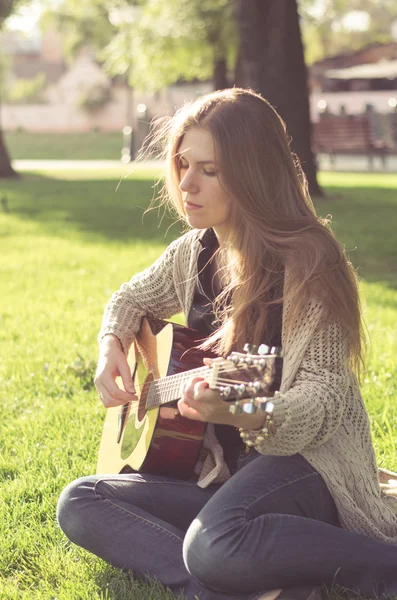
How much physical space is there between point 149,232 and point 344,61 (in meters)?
44.2

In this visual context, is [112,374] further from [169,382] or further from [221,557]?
[221,557]

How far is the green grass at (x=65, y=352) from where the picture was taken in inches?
124

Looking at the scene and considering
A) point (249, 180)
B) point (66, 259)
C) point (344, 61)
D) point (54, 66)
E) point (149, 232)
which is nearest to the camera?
point (249, 180)

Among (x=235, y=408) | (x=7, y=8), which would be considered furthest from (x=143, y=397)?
(x=7, y=8)

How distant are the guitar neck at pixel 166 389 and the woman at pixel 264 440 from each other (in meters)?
0.15

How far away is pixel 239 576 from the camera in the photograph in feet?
8.76

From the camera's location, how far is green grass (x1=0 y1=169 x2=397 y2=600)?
3.15 metres

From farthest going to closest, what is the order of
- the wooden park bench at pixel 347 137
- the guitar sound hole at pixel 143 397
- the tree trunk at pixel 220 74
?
the tree trunk at pixel 220 74 < the wooden park bench at pixel 347 137 < the guitar sound hole at pixel 143 397

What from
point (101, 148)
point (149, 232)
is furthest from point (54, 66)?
point (149, 232)

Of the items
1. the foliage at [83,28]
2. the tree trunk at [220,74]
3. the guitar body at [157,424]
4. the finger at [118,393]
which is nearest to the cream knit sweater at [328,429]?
the guitar body at [157,424]

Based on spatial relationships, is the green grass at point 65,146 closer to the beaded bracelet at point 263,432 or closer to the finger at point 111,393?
the finger at point 111,393

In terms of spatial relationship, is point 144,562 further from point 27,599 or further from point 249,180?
point 249,180

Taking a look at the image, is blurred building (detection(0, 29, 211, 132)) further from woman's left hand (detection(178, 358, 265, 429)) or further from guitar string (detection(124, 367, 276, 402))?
woman's left hand (detection(178, 358, 265, 429))

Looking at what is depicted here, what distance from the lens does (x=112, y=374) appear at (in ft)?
11.3
